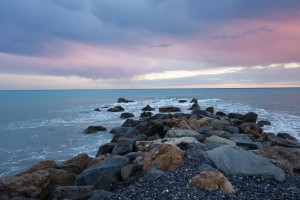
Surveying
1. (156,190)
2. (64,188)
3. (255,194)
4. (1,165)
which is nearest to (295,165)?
(255,194)

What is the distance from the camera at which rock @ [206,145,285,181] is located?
338 inches

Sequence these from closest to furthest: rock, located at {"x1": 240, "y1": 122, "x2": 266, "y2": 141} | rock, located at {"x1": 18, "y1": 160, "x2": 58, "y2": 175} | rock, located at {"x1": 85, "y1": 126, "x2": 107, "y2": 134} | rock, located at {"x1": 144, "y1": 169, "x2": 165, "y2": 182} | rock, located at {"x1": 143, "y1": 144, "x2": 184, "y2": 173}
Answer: rock, located at {"x1": 144, "y1": 169, "x2": 165, "y2": 182} → rock, located at {"x1": 143, "y1": 144, "x2": 184, "y2": 173} → rock, located at {"x1": 18, "y1": 160, "x2": 58, "y2": 175} → rock, located at {"x1": 240, "y1": 122, "x2": 266, "y2": 141} → rock, located at {"x1": 85, "y1": 126, "x2": 107, "y2": 134}

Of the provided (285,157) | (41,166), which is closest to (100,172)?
(41,166)

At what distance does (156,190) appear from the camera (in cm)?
739

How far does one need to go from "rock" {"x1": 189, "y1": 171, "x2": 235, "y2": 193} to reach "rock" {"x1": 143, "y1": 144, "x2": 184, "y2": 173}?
1.31 meters

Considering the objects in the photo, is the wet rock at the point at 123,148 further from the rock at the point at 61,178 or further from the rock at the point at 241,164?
the rock at the point at 241,164

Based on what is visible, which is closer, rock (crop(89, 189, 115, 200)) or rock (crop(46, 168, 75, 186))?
rock (crop(89, 189, 115, 200))

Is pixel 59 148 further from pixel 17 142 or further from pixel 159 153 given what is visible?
pixel 159 153

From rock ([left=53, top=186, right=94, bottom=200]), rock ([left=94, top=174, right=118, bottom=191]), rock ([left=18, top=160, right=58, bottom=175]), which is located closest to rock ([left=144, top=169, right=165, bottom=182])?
rock ([left=94, top=174, right=118, bottom=191])

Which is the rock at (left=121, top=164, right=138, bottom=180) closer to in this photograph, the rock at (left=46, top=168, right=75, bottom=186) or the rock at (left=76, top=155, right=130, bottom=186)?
the rock at (left=76, top=155, right=130, bottom=186)

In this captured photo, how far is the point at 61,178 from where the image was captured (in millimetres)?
11141

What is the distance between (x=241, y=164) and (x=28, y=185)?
21.9 feet

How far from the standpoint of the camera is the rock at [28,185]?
9719 millimetres

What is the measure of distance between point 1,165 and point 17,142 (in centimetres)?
728
